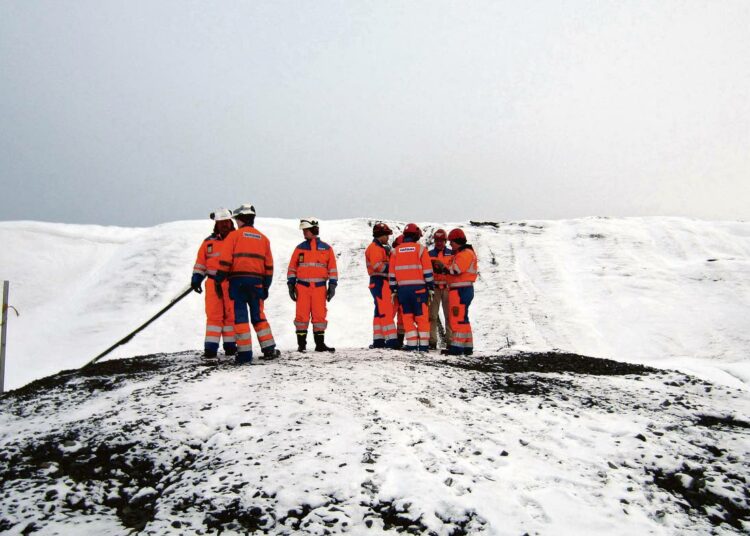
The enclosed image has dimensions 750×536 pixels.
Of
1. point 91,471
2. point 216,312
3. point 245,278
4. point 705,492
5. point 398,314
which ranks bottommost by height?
point 705,492

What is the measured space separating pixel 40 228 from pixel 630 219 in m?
28.2

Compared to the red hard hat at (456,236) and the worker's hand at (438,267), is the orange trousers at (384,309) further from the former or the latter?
the red hard hat at (456,236)

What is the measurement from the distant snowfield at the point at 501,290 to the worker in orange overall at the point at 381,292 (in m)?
3.97

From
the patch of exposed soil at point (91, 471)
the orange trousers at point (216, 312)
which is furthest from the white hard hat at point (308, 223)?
the patch of exposed soil at point (91, 471)

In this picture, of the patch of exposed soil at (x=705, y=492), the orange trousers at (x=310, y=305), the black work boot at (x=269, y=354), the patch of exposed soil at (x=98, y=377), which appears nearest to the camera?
the patch of exposed soil at (x=705, y=492)

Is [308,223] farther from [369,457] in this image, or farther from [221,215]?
[369,457]

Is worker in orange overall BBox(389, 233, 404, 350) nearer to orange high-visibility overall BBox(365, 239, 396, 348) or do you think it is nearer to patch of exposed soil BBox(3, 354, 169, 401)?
orange high-visibility overall BBox(365, 239, 396, 348)

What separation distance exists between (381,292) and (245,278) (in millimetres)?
2677

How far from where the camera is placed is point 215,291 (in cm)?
704

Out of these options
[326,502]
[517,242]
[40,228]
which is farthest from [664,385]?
[40,228]

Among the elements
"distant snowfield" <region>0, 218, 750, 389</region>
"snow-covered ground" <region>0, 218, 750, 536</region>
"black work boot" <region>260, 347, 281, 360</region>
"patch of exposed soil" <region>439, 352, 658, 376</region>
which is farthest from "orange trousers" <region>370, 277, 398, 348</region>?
"distant snowfield" <region>0, 218, 750, 389</region>

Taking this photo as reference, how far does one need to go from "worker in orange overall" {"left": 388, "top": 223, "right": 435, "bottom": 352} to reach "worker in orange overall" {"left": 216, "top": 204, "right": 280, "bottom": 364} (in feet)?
7.68

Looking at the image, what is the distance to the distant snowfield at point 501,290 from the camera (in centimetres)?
1338

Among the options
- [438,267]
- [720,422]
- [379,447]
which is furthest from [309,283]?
[720,422]
